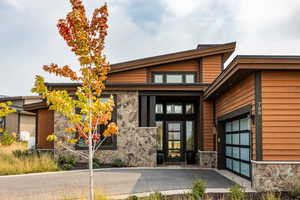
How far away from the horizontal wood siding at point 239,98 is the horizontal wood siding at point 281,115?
366 millimetres

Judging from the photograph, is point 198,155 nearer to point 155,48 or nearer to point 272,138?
point 272,138

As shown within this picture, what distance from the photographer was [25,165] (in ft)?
42.1

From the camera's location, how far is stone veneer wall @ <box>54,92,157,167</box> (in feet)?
47.1

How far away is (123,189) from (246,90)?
15.6ft

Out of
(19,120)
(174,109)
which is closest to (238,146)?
(174,109)

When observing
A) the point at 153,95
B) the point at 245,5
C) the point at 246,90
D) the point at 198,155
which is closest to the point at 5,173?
the point at 153,95

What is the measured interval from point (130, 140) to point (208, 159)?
3.87 metres

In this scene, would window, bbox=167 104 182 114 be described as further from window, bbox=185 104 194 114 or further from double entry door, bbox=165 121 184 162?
double entry door, bbox=165 121 184 162

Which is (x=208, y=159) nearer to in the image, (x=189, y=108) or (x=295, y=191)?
(x=189, y=108)

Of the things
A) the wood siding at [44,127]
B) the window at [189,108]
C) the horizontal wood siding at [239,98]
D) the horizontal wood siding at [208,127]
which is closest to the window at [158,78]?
the window at [189,108]

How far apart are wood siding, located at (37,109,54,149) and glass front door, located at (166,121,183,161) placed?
6840 mm

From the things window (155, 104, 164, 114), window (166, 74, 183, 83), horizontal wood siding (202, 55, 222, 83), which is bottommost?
window (155, 104, 164, 114)

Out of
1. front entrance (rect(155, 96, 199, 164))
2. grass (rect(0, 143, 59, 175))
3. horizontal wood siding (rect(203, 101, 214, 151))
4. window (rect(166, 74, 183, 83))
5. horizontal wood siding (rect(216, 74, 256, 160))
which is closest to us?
horizontal wood siding (rect(216, 74, 256, 160))

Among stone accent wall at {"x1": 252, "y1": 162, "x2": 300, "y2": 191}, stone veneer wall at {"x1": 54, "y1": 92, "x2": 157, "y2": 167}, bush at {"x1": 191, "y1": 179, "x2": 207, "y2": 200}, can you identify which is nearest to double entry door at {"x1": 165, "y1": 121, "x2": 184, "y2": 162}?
stone veneer wall at {"x1": 54, "y1": 92, "x2": 157, "y2": 167}
